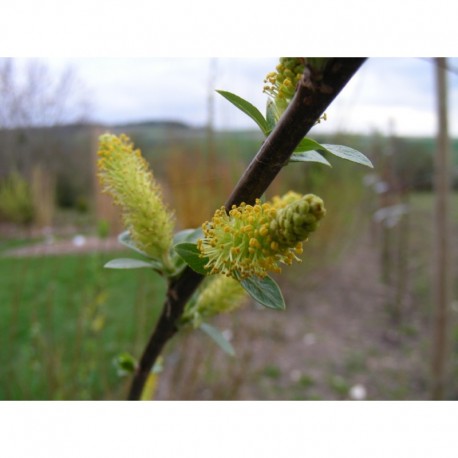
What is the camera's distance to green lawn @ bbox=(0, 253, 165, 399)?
128 centimetres

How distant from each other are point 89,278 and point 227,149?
1.80 m

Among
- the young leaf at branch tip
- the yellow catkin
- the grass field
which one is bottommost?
the grass field

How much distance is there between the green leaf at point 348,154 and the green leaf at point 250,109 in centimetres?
3

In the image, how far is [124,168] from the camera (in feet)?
0.98

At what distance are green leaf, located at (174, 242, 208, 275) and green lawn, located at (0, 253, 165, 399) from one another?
0.78 metres

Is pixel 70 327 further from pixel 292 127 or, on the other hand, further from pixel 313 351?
pixel 292 127

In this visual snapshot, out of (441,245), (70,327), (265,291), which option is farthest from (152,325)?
(265,291)

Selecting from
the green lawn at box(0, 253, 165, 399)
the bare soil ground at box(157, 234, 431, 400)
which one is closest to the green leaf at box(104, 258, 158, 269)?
the green lawn at box(0, 253, 165, 399)

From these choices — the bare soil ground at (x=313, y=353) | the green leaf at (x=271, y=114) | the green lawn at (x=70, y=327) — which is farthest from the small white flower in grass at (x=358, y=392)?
the green leaf at (x=271, y=114)

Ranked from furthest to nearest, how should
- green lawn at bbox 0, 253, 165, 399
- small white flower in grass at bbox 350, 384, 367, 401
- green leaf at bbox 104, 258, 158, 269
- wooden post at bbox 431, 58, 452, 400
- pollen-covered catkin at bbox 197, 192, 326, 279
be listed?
small white flower in grass at bbox 350, 384, 367, 401, green lawn at bbox 0, 253, 165, 399, wooden post at bbox 431, 58, 452, 400, green leaf at bbox 104, 258, 158, 269, pollen-covered catkin at bbox 197, 192, 326, 279

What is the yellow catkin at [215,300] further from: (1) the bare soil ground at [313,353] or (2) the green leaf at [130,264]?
(1) the bare soil ground at [313,353]

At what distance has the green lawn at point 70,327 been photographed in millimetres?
1280

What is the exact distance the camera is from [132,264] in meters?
0.28

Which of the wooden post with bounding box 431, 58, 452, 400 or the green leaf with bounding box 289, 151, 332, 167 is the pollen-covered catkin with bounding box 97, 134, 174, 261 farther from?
the wooden post with bounding box 431, 58, 452, 400
